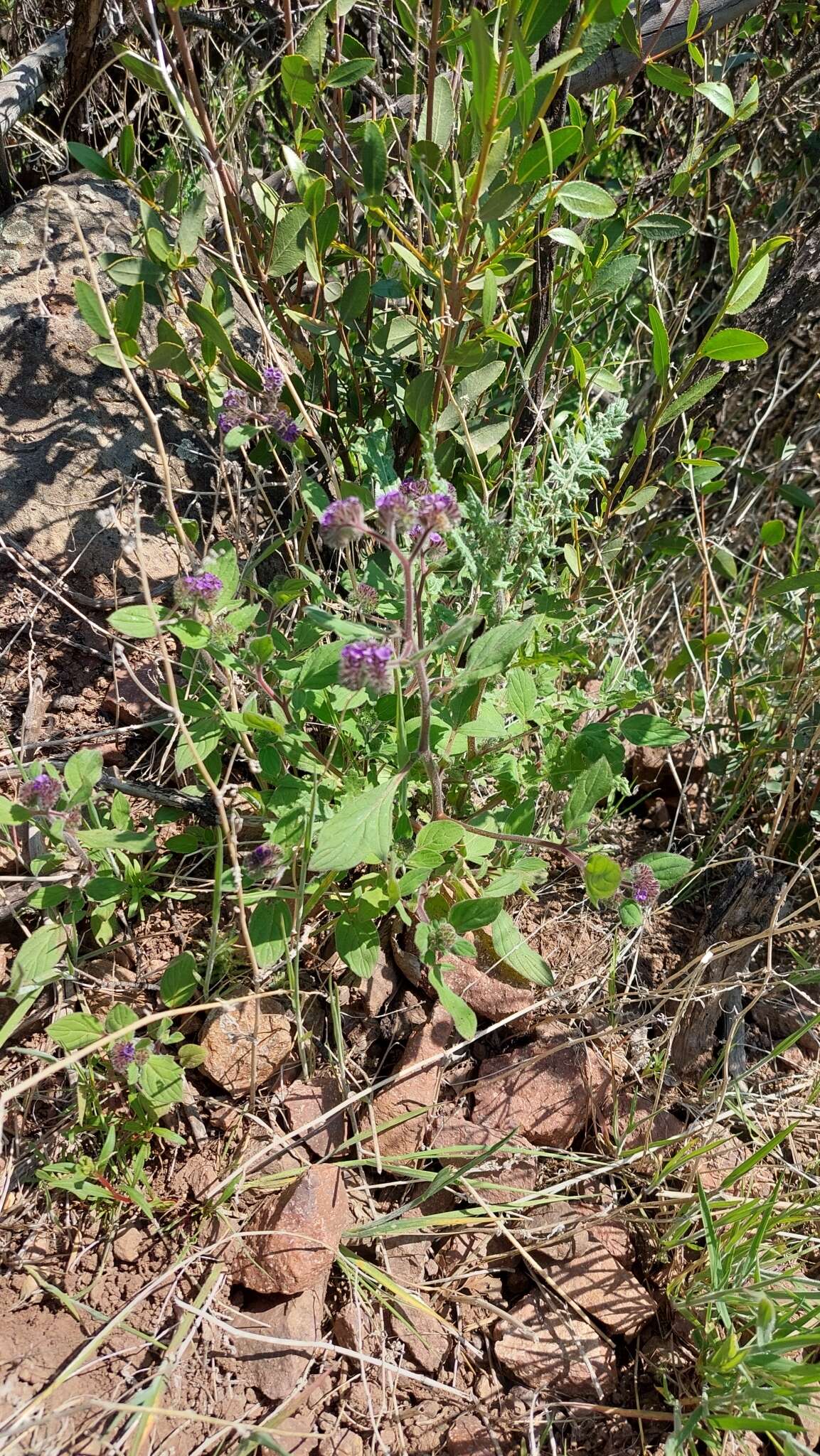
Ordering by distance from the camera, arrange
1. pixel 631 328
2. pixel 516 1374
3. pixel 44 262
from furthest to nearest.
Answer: pixel 631 328, pixel 44 262, pixel 516 1374

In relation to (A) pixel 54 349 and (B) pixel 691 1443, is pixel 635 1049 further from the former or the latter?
(A) pixel 54 349

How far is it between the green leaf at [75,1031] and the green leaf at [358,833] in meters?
0.53

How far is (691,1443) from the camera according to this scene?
5.03ft

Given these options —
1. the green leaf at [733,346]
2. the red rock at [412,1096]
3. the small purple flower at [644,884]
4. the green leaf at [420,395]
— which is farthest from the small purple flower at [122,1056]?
the green leaf at [733,346]

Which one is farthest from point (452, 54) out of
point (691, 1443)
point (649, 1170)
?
point (691, 1443)

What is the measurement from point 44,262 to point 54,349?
0.24m

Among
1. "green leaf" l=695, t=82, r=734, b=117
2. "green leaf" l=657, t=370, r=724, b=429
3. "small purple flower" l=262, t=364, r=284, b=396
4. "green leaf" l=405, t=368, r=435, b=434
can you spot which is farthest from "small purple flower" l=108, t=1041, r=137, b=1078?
"green leaf" l=695, t=82, r=734, b=117

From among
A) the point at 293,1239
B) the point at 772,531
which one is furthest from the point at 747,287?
the point at 293,1239

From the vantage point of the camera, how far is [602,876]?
4.93 ft

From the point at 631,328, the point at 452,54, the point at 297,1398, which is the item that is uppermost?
the point at 452,54

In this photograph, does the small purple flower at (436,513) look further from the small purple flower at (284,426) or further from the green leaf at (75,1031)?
the green leaf at (75,1031)

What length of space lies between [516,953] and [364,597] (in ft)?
2.14

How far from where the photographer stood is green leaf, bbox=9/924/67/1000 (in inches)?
64.1

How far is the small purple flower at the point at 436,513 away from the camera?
138cm
